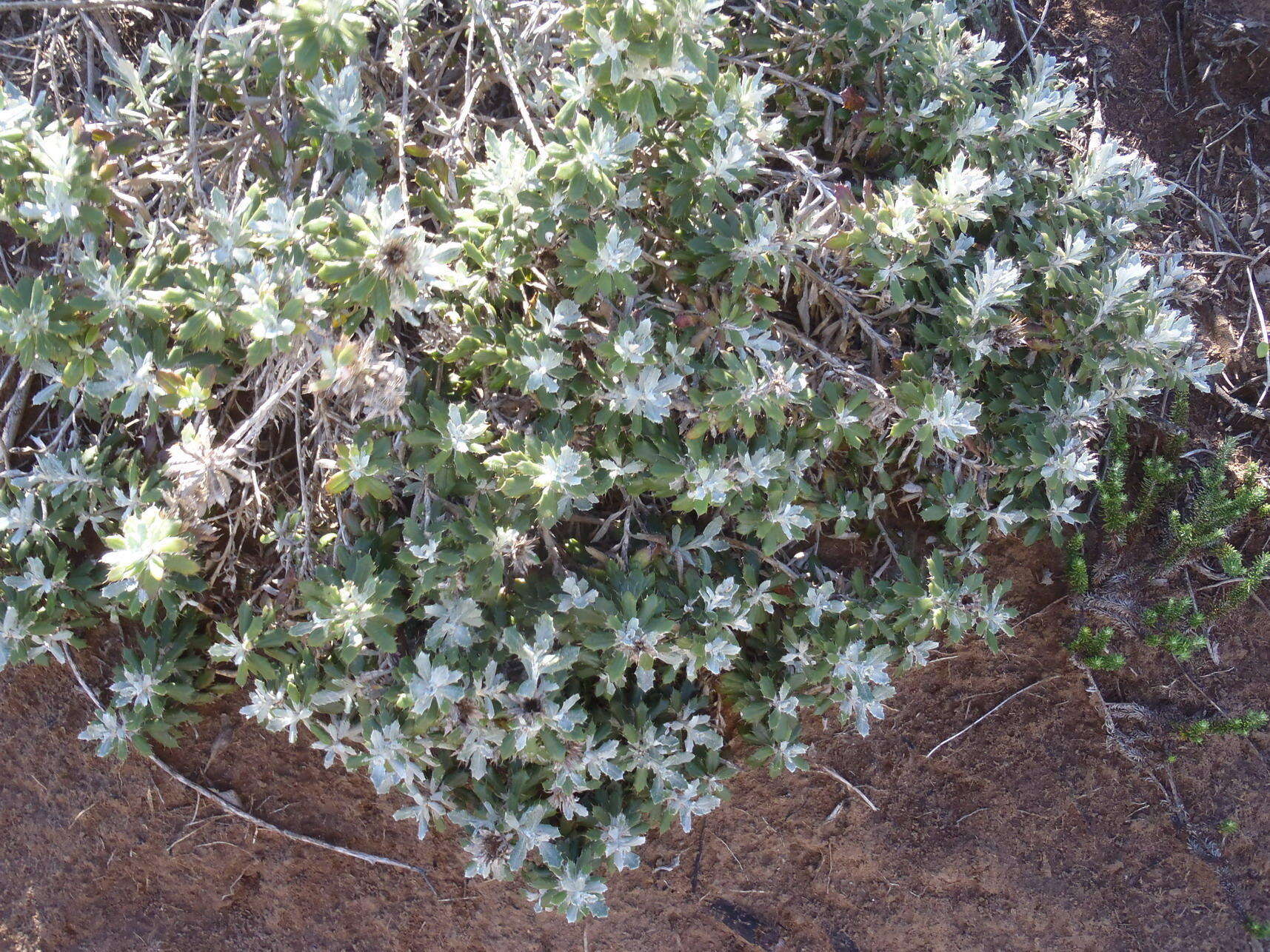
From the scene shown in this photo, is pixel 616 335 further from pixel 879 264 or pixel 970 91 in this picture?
pixel 970 91

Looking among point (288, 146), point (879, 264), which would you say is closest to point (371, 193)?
point (288, 146)

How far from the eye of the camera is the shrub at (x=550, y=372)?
203 centimetres

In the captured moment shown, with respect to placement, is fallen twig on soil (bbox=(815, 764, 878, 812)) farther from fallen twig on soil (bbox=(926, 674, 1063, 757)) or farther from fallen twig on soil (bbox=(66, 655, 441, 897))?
fallen twig on soil (bbox=(66, 655, 441, 897))

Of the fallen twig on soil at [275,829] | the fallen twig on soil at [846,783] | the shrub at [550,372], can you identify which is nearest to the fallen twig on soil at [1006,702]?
the fallen twig on soil at [846,783]

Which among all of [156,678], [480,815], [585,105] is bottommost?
[480,815]

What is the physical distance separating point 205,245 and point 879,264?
1.55m

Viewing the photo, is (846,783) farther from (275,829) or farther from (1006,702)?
(275,829)

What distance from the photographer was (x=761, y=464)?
2199mm

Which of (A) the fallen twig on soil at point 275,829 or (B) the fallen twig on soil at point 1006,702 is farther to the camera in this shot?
(B) the fallen twig on soil at point 1006,702

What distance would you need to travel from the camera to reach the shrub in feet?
6.66

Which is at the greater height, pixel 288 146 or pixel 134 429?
pixel 288 146

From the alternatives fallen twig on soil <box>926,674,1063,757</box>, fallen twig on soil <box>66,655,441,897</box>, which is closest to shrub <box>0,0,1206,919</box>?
fallen twig on soil <box>66,655,441,897</box>

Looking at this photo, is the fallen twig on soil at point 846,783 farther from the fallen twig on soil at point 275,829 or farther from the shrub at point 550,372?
the fallen twig on soil at point 275,829

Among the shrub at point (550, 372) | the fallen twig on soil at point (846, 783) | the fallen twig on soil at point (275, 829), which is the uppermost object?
the shrub at point (550, 372)
